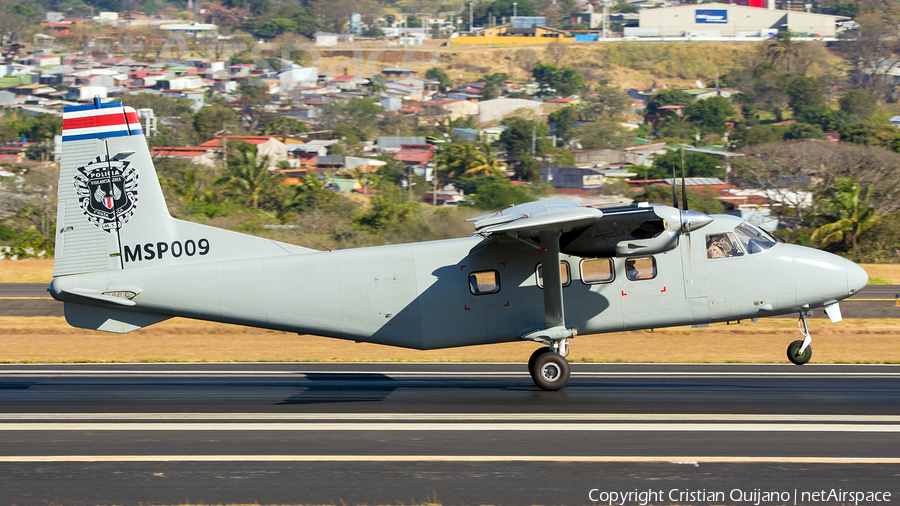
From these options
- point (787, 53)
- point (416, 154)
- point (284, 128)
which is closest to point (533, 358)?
point (416, 154)

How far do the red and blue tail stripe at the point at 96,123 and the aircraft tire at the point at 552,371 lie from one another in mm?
8923

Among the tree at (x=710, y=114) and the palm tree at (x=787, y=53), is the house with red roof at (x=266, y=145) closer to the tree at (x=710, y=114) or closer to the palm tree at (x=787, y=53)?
the tree at (x=710, y=114)

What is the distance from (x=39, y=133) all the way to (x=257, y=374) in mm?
102682

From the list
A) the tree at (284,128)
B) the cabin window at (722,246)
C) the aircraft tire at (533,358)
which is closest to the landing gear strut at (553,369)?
the aircraft tire at (533,358)

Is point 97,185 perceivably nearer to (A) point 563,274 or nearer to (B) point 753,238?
(A) point 563,274

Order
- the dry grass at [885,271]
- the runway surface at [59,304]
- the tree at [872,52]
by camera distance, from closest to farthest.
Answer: the runway surface at [59,304]
the dry grass at [885,271]
the tree at [872,52]

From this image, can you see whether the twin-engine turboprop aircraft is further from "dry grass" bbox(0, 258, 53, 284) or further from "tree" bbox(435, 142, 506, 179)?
"tree" bbox(435, 142, 506, 179)

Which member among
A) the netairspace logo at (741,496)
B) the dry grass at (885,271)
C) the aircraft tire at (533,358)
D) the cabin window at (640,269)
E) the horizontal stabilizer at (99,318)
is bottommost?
the dry grass at (885,271)

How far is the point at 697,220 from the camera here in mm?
14391

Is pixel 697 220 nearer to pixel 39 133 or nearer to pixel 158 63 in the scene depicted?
pixel 39 133

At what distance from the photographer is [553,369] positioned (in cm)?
1515

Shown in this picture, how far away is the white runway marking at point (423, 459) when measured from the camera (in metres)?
10.9

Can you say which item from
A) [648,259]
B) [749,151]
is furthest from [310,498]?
[749,151]

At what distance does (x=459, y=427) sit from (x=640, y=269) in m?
4.73
